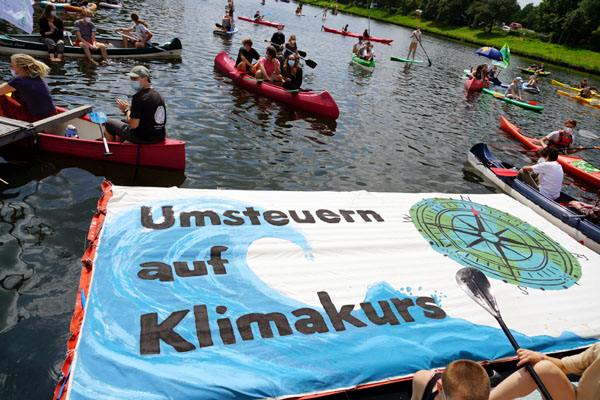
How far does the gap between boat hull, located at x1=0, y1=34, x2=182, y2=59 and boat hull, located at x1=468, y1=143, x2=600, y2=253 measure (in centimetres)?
1442

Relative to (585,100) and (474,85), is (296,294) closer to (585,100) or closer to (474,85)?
(474,85)

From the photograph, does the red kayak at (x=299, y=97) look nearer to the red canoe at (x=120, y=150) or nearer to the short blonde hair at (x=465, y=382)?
the red canoe at (x=120, y=150)

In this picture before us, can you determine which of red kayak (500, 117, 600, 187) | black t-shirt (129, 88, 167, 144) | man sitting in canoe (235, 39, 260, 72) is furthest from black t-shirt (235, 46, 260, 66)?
red kayak (500, 117, 600, 187)

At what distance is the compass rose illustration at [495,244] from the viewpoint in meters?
5.84

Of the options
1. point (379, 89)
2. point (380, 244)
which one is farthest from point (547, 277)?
point (379, 89)

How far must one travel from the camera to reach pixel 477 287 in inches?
185

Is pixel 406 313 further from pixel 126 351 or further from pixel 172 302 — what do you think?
pixel 126 351

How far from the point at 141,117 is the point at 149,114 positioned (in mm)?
192

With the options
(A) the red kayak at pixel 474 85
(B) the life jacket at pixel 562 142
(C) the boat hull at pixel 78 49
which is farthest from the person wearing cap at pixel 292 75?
(A) the red kayak at pixel 474 85

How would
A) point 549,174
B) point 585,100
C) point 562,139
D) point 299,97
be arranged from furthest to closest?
point 585,100 < point 299,97 < point 562,139 < point 549,174

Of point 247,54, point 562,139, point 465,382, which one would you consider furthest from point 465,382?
point 247,54

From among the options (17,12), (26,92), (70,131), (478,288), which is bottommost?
(70,131)

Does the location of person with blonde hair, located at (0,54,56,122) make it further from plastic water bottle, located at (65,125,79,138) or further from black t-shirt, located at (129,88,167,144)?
black t-shirt, located at (129,88,167,144)

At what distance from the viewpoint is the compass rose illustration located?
5.84 meters
